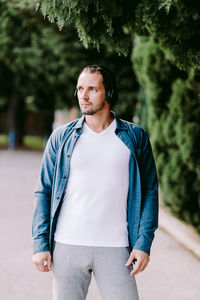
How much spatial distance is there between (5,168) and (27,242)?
9.56 metres

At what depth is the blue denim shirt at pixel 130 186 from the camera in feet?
7.62

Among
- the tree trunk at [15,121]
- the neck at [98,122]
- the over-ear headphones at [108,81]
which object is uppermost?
the over-ear headphones at [108,81]

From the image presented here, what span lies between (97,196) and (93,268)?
16.1 inches

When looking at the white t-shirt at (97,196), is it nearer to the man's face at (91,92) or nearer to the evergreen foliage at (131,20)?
the man's face at (91,92)

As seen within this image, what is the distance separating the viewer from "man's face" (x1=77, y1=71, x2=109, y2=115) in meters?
2.36

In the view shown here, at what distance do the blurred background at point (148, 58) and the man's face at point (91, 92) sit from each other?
0.67 meters

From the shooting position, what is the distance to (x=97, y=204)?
2.28 metres

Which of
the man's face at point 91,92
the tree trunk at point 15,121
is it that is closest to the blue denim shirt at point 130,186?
the man's face at point 91,92

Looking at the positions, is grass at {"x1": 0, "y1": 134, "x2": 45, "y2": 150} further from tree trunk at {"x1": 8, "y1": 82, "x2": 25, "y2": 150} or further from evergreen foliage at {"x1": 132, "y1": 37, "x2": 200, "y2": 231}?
evergreen foliage at {"x1": 132, "y1": 37, "x2": 200, "y2": 231}

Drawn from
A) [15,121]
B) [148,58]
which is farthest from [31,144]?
[148,58]

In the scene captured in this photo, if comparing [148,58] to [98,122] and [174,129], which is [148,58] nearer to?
[174,129]

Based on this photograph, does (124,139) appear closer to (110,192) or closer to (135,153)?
(135,153)

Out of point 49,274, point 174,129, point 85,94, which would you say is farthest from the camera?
point 174,129

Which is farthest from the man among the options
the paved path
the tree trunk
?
the tree trunk
